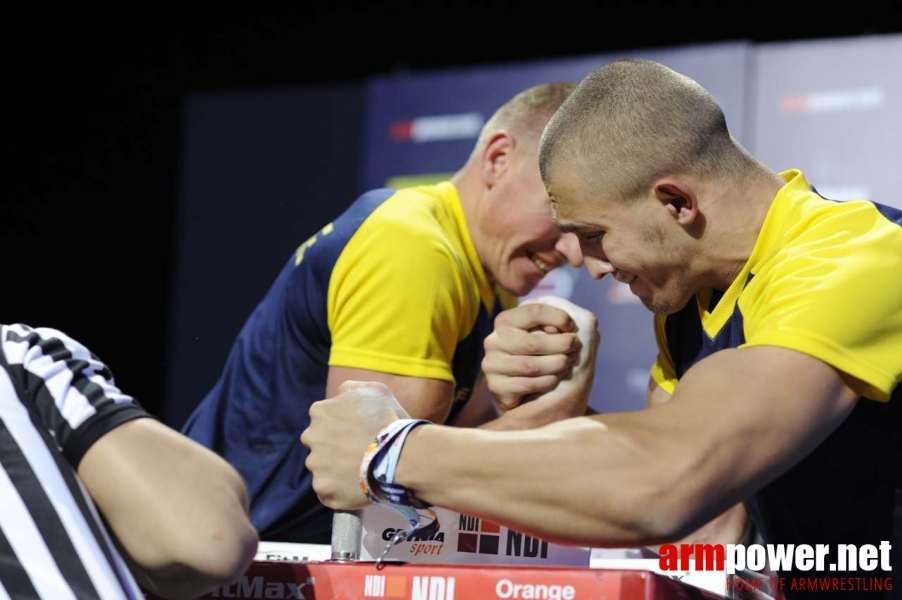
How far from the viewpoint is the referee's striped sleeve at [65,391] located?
1013 mm

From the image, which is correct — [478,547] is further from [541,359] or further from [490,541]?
[541,359]

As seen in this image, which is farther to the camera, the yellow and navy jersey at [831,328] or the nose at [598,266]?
the nose at [598,266]

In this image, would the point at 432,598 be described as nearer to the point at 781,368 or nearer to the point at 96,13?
the point at 781,368

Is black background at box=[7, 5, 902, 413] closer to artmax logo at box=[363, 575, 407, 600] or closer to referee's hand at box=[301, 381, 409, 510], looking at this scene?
referee's hand at box=[301, 381, 409, 510]

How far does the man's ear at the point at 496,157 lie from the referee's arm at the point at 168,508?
4.15 feet

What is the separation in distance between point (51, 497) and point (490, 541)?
48 centimetres

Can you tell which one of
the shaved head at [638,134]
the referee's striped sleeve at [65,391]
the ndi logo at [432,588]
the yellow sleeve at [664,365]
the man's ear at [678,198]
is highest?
the shaved head at [638,134]

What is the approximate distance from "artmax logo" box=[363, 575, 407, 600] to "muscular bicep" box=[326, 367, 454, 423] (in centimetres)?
70

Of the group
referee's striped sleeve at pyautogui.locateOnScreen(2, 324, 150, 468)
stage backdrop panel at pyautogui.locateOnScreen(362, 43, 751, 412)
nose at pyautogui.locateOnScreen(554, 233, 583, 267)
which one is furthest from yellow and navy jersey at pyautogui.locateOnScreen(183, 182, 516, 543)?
stage backdrop panel at pyautogui.locateOnScreen(362, 43, 751, 412)

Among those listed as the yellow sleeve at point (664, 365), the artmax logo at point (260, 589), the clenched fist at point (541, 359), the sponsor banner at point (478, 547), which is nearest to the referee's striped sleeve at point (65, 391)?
the artmax logo at point (260, 589)

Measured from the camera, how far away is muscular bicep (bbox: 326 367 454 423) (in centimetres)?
181

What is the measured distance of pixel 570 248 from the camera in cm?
215

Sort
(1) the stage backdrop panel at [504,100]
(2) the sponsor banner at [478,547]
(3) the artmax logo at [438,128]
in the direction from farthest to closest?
(3) the artmax logo at [438,128] < (1) the stage backdrop panel at [504,100] < (2) the sponsor banner at [478,547]

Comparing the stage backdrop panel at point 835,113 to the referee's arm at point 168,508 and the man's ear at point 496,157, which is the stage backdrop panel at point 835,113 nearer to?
the man's ear at point 496,157
